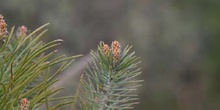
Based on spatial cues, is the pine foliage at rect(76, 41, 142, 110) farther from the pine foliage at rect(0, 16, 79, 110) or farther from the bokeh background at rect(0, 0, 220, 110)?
the bokeh background at rect(0, 0, 220, 110)

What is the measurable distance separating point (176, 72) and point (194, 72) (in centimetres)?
14

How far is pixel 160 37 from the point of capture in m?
4.45

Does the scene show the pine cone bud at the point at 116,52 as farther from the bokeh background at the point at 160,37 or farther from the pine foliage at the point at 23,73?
the bokeh background at the point at 160,37

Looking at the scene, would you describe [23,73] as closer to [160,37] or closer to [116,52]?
[116,52]

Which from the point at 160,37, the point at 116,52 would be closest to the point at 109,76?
the point at 116,52

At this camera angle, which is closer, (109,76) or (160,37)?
(109,76)

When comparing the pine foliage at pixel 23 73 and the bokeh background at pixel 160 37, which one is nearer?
the pine foliage at pixel 23 73

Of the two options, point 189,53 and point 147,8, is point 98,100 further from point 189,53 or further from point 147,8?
point 189,53

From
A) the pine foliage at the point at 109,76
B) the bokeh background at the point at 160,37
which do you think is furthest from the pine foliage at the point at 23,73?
the bokeh background at the point at 160,37

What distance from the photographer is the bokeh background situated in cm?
422

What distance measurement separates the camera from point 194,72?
4.87 meters

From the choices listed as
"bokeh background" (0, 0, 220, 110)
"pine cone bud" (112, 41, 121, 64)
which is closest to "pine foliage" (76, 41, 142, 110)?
"pine cone bud" (112, 41, 121, 64)

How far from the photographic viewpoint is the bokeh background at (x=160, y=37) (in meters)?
4.22

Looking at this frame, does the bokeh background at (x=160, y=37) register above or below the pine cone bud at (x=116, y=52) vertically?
above
